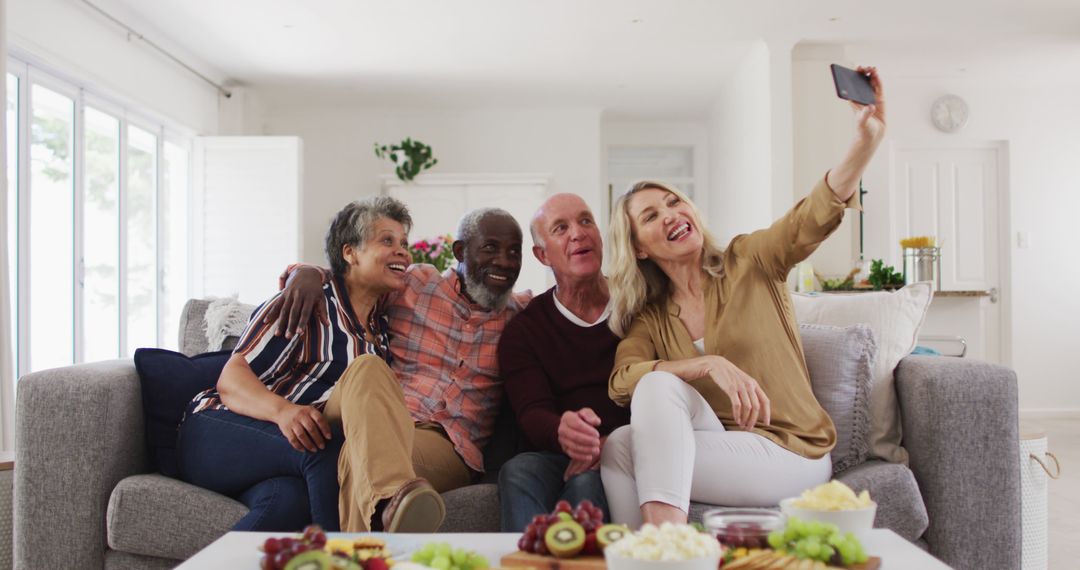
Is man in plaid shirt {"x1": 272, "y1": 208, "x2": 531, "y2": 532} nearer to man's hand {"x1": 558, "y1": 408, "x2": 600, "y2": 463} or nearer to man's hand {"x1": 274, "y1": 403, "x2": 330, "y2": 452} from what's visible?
man's hand {"x1": 274, "y1": 403, "x2": 330, "y2": 452}

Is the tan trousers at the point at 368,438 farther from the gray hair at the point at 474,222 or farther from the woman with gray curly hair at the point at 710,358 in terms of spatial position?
the gray hair at the point at 474,222

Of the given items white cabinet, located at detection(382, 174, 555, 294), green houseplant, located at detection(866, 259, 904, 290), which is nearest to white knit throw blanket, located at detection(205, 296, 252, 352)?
green houseplant, located at detection(866, 259, 904, 290)

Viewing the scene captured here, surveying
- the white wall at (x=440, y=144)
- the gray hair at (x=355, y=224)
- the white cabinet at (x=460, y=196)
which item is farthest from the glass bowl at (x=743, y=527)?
the white wall at (x=440, y=144)

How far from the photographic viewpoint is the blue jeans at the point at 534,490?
6.18 ft

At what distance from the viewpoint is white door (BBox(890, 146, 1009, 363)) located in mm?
7496

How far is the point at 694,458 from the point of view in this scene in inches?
69.6

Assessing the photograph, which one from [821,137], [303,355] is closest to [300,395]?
[303,355]

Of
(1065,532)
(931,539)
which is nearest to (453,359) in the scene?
(931,539)

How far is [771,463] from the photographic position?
1.85 meters

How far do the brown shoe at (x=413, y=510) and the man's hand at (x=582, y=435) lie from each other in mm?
363

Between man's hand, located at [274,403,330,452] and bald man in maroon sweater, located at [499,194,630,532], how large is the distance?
39cm

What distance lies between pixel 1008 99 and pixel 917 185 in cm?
106

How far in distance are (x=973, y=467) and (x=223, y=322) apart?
6.23ft

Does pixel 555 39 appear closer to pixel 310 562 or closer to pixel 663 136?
pixel 663 136
